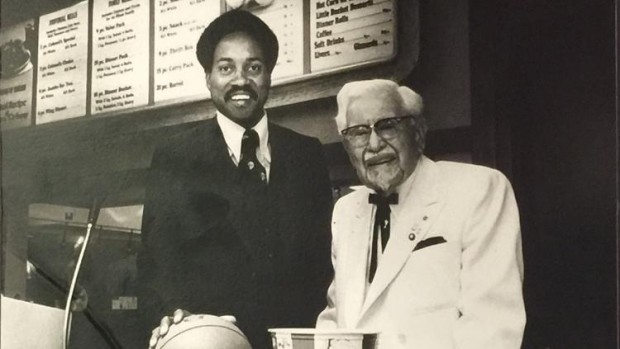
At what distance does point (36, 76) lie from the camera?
2543mm

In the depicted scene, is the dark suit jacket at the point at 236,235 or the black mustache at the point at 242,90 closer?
the dark suit jacket at the point at 236,235

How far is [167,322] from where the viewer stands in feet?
7.07

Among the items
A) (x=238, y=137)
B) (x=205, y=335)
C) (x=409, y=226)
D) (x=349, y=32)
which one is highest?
(x=349, y=32)

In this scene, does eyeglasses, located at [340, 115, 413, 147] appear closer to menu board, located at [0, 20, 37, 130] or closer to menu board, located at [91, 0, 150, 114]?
menu board, located at [91, 0, 150, 114]

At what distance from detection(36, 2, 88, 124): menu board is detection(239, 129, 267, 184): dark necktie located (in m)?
0.58

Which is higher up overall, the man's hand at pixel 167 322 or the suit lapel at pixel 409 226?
the suit lapel at pixel 409 226

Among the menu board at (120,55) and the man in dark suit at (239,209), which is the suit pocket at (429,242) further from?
the menu board at (120,55)

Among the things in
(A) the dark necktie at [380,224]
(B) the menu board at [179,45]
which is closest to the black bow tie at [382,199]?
(A) the dark necktie at [380,224]

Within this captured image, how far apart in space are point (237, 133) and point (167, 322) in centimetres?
53

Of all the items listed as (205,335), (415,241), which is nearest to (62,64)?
(205,335)

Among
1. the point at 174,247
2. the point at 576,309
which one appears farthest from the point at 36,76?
the point at 576,309

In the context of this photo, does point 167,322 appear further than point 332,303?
Yes

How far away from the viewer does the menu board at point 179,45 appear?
2.30 metres

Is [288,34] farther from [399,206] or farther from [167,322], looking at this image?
[167,322]
